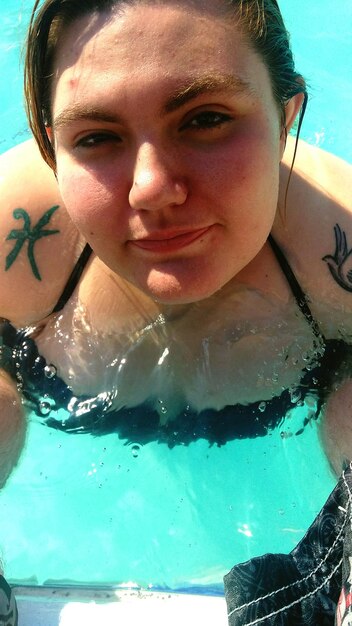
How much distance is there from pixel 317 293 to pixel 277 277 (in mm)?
123

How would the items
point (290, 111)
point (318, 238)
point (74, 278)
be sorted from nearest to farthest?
point (290, 111) → point (318, 238) → point (74, 278)

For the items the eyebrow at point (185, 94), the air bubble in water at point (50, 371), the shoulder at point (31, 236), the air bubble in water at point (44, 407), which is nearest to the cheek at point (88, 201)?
the eyebrow at point (185, 94)

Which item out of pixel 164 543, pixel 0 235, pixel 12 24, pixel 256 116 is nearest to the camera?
pixel 256 116

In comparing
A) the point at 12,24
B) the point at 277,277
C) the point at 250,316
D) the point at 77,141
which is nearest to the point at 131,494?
the point at 250,316

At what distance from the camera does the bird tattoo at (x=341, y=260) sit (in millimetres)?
1798

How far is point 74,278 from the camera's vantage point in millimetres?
1900

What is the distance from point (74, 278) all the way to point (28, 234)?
179mm

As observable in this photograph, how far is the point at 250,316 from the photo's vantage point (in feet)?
6.18

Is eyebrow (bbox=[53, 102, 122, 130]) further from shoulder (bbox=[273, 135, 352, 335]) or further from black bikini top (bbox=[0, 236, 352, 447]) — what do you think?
shoulder (bbox=[273, 135, 352, 335])

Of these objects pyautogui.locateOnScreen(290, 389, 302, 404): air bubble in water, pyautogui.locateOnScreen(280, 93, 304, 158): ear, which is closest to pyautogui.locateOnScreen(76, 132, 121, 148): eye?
pyautogui.locateOnScreen(280, 93, 304, 158): ear

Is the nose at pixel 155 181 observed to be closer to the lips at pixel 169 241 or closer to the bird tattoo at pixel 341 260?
the lips at pixel 169 241

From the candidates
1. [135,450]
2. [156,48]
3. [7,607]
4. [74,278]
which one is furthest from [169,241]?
[135,450]

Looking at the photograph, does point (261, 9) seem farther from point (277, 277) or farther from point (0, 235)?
point (0, 235)

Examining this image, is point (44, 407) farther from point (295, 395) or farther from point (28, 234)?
point (295, 395)
